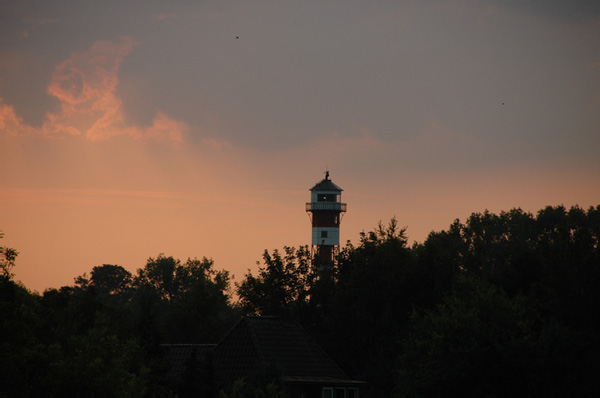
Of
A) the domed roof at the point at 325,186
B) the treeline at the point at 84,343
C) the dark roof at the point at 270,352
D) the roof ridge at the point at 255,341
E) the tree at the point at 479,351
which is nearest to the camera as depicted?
the treeline at the point at 84,343

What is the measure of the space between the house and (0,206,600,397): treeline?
4.46 meters

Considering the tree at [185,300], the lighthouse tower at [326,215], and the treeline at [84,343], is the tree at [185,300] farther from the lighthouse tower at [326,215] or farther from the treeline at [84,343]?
the lighthouse tower at [326,215]

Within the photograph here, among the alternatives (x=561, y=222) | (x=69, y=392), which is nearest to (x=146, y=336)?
(x=69, y=392)

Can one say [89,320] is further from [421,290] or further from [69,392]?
[69,392]

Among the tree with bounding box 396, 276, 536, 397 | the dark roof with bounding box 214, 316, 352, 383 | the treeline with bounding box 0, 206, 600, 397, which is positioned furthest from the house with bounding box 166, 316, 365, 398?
the tree with bounding box 396, 276, 536, 397

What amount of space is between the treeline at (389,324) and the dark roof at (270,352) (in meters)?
5.32

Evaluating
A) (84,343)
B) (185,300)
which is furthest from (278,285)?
(84,343)

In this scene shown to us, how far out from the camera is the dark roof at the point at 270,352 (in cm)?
5344

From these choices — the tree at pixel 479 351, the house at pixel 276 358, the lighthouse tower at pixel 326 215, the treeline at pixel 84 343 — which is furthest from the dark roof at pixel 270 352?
the lighthouse tower at pixel 326 215

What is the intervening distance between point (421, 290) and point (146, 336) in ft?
79.2

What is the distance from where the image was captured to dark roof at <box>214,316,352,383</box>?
53438mm

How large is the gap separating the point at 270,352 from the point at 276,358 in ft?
9.67

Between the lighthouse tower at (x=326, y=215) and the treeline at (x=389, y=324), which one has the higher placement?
the lighthouse tower at (x=326, y=215)

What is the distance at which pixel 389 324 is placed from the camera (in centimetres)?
6272
